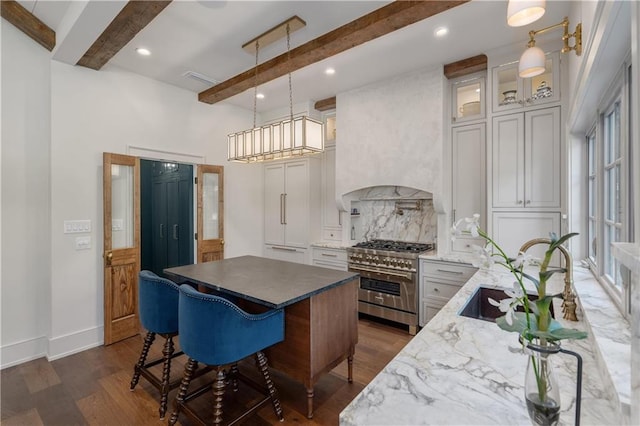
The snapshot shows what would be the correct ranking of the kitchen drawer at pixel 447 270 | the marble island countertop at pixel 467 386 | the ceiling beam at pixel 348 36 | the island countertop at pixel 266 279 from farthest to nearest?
1. the kitchen drawer at pixel 447 270
2. the ceiling beam at pixel 348 36
3. the island countertop at pixel 266 279
4. the marble island countertop at pixel 467 386

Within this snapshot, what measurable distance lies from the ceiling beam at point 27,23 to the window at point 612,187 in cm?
446

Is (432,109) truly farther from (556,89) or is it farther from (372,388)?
(372,388)

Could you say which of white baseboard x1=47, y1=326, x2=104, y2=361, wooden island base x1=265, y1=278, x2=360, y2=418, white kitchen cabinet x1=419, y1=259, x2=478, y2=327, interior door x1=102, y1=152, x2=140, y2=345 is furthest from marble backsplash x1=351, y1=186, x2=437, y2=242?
white baseboard x1=47, y1=326, x2=104, y2=361

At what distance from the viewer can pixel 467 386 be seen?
999mm

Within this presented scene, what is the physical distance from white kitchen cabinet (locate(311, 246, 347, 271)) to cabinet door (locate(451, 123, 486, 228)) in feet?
5.08

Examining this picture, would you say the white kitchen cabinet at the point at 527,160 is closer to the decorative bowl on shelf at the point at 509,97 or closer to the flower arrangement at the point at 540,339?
the decorative bowl on shelf at the point at 509,97

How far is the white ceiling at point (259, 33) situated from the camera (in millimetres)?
2422

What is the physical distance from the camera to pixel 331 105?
456 centimetres

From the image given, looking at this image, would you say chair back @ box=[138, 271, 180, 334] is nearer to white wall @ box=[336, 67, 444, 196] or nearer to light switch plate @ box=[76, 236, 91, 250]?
light switch plate @ box=[76, 236, 91, 250]

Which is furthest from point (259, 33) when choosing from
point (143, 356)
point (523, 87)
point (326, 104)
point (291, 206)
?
point (143, 356)

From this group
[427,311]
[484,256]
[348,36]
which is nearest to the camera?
[484,256]

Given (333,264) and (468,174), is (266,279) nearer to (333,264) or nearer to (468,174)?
(333,264)

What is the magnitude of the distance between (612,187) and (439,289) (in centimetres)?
194

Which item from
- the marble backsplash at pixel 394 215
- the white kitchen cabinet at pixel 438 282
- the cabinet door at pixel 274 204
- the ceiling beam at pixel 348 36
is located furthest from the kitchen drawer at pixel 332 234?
the ceiling beam at pixel 348 36
